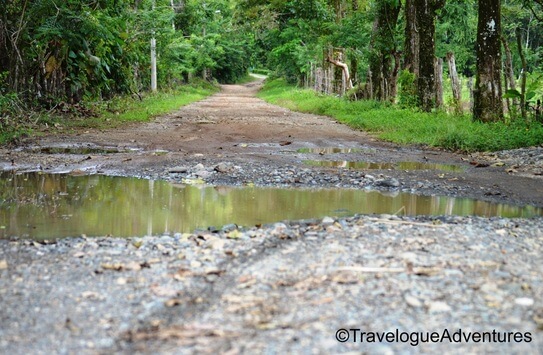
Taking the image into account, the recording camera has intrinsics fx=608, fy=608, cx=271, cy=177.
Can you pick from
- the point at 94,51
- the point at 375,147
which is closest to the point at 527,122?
the point at 375,147

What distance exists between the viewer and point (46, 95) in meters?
14.7

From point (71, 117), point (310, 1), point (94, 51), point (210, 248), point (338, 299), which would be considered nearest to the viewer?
point (338, 299)

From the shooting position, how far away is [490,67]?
11.6 meters

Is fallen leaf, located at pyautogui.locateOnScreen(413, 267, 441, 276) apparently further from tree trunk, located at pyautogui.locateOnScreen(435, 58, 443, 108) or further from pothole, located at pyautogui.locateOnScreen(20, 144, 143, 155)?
tree trunk, located at pyautogui.locateOnScreen(435, 58, 443, 108)

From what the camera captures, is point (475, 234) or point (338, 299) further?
point (475, 234)

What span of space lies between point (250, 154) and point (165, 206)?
10.8 feet

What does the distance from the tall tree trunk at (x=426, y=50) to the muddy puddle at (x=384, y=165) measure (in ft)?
20.7

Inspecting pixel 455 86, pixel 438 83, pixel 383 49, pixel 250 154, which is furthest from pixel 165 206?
pixel 383 49

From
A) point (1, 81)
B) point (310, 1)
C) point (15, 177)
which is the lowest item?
point (15, 177)

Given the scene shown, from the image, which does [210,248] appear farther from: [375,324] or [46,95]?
[46,95]

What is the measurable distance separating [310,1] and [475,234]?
24.4 metres

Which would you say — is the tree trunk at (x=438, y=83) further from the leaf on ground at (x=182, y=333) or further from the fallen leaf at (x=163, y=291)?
the leaf on ground at (x=182, y=333)

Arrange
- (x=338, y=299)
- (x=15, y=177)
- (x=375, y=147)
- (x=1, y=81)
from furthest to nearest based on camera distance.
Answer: (x=1, y=81), (x=375, y=147), (x=15, y=177), (x=338, y=299)

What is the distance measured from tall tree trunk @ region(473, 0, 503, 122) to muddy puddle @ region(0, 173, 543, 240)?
6.16 metres
